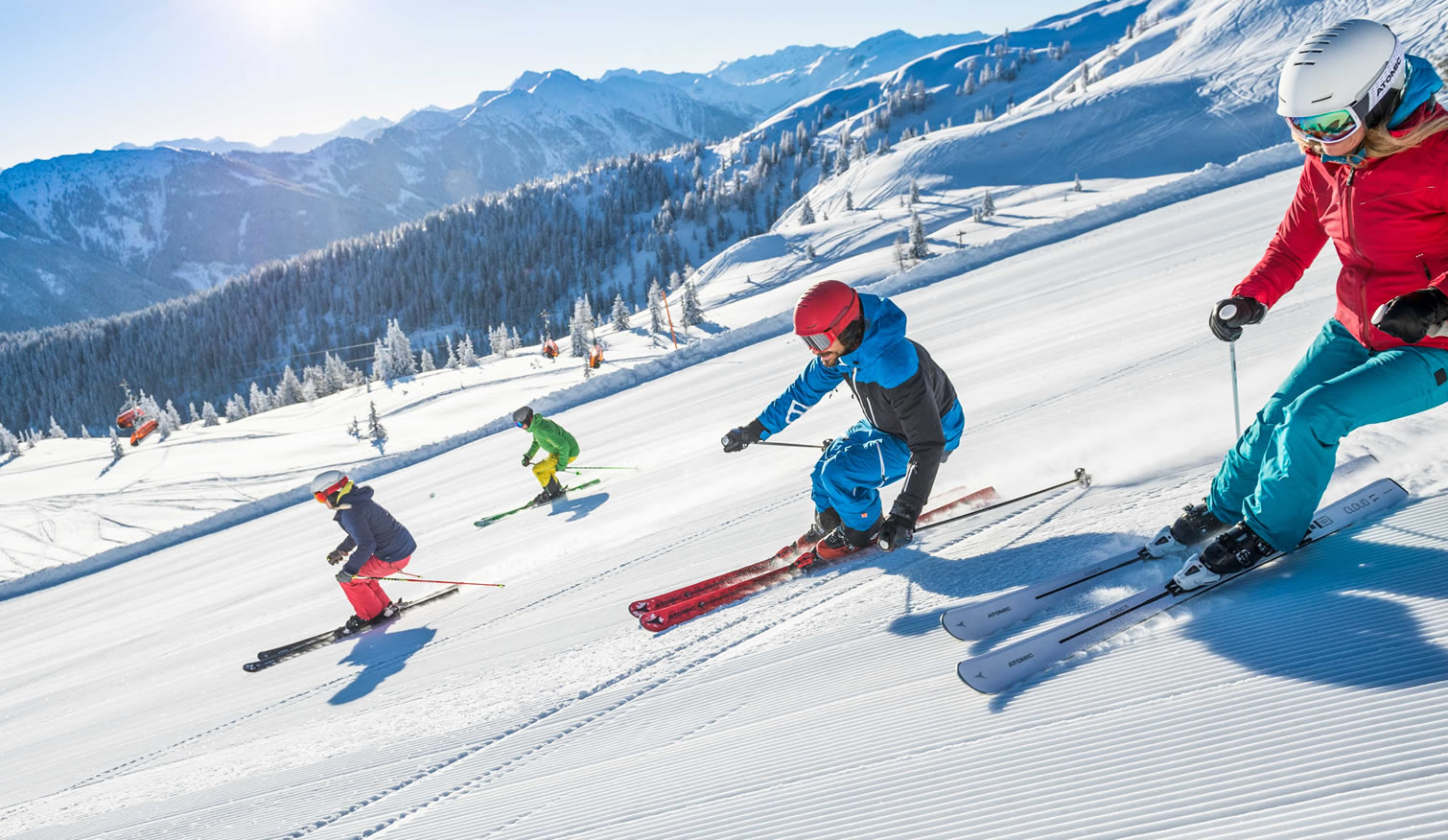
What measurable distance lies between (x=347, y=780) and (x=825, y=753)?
9.10 feet

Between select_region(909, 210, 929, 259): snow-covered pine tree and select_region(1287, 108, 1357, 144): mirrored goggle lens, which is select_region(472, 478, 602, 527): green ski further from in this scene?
select_region(909, 210, 929, 259): snow-covered pine tree

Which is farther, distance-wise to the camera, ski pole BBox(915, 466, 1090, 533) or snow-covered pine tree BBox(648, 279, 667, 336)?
snow-covered pine tree BBox(648, 279, 667, 336)

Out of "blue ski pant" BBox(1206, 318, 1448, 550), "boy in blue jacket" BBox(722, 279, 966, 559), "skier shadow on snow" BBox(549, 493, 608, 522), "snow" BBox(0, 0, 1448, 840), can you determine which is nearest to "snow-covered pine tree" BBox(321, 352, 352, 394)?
"snow" BBox(0, 0, 1448, 840)

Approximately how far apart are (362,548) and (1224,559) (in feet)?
21.8

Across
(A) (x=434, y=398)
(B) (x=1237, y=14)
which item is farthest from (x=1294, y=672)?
(B) (x=1237, y=14)

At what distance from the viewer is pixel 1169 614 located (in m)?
2.87

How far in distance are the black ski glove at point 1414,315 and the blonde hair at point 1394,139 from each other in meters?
0.53

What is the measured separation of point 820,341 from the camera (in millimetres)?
3936

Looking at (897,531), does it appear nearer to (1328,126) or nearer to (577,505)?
(1328,126)

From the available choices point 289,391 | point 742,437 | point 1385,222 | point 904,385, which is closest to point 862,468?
point 904,385

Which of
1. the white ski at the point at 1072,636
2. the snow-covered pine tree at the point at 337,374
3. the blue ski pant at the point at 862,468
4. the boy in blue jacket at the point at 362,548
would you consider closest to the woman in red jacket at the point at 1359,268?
Result: the white ski at the point at 1072,636

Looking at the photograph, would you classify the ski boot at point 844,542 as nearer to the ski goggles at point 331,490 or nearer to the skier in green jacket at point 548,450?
the ski goggles at point 331,490

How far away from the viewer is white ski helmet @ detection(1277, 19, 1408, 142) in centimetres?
244

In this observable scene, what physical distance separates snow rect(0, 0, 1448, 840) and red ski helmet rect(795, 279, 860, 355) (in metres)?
1.51
